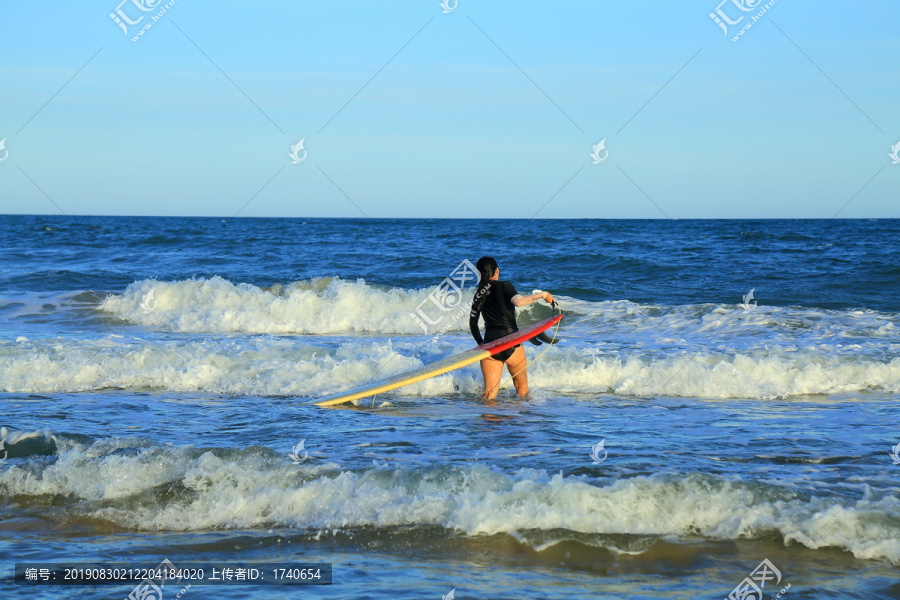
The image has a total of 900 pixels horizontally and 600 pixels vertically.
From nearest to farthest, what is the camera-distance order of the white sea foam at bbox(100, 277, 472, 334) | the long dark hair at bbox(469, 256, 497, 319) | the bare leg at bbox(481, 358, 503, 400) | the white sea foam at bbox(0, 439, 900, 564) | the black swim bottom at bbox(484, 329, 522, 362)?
1. the white sea foam at bbox(0, 439, 900, 564)
2. the long dark hair at bbox(469, 256, 497, 319)
3. the black swim bottom at bbox(484, 329, 522, 362)
4. the bare leg at bbox(481, 358, 503, 400)
5. the white sea foam at bbox(100, 277, 472, 334)

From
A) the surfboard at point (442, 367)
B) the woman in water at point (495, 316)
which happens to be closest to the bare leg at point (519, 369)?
the woman in water at point (495, 316)

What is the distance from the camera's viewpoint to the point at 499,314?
24.4 feet

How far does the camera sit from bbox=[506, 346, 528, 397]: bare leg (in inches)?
302

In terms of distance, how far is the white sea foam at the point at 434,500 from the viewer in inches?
171

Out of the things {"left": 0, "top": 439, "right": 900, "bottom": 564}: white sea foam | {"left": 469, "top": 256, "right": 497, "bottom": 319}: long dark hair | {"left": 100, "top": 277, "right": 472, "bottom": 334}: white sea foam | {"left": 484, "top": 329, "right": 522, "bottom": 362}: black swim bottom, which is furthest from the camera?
{"left": 100, "top": 277, "right": 472, "bottom": 334}: white sea foam

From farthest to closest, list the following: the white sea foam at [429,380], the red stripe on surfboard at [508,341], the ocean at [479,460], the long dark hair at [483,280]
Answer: the white sea foam at [429,380] < the red stripe on surfboard at [508,341] < the long dark hair at [483,280] < the ocean at [479,460]

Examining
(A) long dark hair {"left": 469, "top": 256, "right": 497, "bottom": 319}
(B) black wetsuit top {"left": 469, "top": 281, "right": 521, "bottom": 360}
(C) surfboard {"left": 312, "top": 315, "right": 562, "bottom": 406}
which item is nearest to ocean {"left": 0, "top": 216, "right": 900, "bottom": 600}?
(C) surfboard {"left": 312, "top": 315, "right": 562, "bottom": 406}

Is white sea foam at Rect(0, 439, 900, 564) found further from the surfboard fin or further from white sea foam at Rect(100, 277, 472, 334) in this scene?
white sea foam at Rect(100, 277, 472, 334)

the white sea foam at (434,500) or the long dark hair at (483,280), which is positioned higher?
the long dark hair at (483,280)

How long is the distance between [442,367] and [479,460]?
2244mm

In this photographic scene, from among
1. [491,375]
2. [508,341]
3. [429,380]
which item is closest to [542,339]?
[508,341]

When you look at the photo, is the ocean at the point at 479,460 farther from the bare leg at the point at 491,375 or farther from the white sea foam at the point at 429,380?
the bare leg at the point at 491,375

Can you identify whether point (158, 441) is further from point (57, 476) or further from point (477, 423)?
point (477, 423)

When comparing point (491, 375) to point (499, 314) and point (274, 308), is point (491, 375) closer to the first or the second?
point (499, 314)
